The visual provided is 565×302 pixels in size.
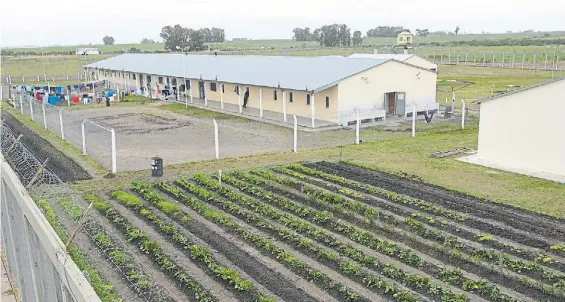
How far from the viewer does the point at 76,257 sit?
11008 millimetres

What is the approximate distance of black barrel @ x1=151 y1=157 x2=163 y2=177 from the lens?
18.0 m

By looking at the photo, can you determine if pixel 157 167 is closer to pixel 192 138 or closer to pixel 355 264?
pixel 192 138

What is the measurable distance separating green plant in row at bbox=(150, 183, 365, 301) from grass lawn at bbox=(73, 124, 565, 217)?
11.6ft

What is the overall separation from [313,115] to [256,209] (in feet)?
46.7

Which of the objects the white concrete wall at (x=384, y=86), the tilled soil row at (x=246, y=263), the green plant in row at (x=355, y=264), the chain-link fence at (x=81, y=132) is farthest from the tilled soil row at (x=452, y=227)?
the white concrete wall at (x=384, y=86)

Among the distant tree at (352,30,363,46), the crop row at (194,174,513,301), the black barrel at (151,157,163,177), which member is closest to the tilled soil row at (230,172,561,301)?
the crop row at (194,174,513,301)

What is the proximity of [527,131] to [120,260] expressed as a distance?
1412 cm

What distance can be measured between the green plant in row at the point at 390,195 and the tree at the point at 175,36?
95445 mm

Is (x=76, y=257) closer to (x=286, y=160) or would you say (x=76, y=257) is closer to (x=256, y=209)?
(x=256, y=209)

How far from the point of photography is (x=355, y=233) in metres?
12.4

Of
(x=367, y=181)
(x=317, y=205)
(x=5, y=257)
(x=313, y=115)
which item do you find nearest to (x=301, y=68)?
(x=313, y=115)

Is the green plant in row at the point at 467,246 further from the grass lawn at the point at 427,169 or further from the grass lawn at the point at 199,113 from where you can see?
the grass lawn at the point at 199,113

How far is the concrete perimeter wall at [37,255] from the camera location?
4168 mm

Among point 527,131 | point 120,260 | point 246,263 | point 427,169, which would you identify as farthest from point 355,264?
point 527,131
